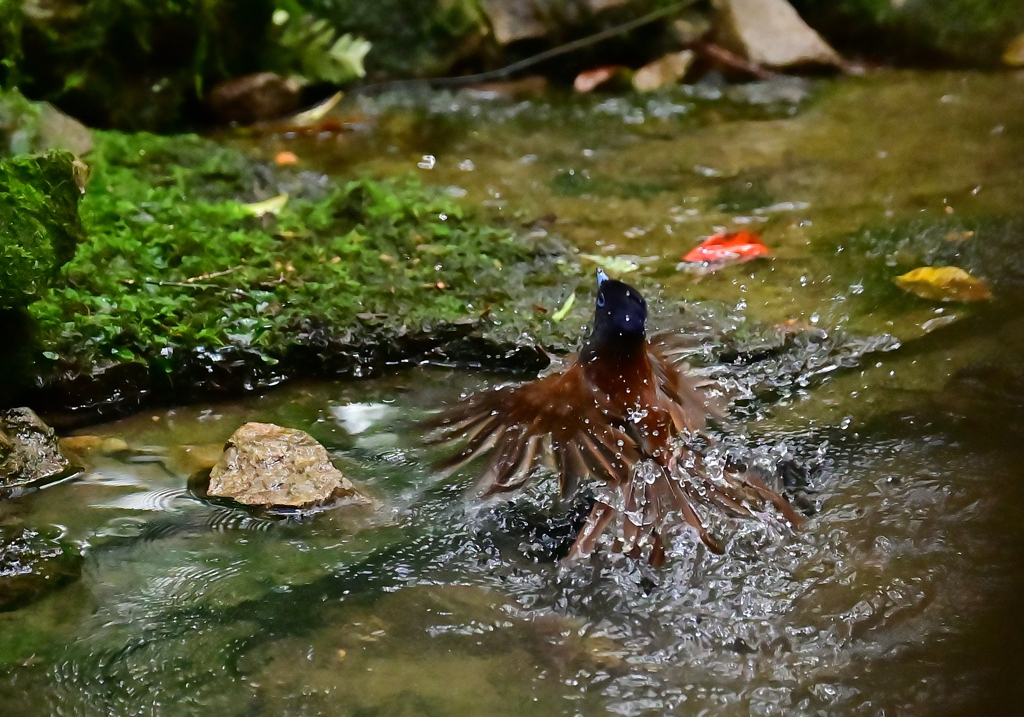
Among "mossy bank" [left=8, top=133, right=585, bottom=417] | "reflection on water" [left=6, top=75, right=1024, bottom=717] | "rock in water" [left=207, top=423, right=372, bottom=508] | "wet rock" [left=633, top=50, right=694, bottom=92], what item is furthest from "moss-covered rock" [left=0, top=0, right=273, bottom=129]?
"rock in water" [left=207, top=423, right=372, bottom=508]

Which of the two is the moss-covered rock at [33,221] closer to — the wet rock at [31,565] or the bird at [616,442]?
the wet rock at [31,565]

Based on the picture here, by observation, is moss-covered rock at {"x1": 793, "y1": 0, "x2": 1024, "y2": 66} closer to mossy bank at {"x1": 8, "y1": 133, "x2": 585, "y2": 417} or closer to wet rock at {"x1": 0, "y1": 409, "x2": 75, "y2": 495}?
mossy bank at {"x1": 8, "y1": 133, "x2": 585, "y2": 417}

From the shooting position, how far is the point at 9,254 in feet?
7.15

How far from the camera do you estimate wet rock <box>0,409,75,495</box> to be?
2.25 meters

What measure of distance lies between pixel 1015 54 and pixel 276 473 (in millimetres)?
5359

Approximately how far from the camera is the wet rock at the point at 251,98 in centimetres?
463

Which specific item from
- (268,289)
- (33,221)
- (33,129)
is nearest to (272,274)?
(268,289)

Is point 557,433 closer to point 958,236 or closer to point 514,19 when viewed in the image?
point 958,236

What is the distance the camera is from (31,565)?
2.04 metres

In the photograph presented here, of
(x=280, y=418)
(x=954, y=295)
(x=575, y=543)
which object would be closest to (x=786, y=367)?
(x=954, y=295)

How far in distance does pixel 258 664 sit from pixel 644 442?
1004 mm

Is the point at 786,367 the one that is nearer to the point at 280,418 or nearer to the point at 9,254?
the point at 280,418

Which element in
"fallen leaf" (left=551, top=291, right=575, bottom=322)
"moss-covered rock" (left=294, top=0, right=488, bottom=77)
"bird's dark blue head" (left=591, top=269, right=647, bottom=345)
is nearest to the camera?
"bird's dark blue head" (left=591, top=269, right=647, bottom=345)

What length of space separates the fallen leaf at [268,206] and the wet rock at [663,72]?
2.48 metres
